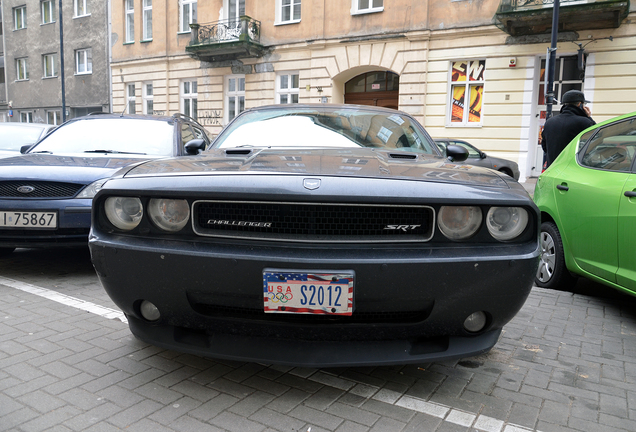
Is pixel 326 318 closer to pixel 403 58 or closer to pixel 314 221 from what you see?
pixel 314 221

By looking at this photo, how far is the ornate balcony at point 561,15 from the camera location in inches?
540

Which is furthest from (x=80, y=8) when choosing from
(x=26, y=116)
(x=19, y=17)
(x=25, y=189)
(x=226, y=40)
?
(x=25, y=189)

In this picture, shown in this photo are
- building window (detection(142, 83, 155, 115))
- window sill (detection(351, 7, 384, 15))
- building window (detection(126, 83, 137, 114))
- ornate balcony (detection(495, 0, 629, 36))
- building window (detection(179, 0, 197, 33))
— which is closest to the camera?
ornate balcony (detection(495, 0, 629, 36))

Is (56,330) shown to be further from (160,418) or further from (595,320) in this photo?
(595,320)

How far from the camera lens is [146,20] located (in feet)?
80.6

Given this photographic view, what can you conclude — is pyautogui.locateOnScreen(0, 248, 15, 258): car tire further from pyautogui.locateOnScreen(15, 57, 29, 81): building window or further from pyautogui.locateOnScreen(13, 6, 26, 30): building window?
pyautogui.locateOnScreen(13, 6, 26, 30): building window

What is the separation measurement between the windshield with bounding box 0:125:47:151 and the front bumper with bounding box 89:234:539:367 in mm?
6322

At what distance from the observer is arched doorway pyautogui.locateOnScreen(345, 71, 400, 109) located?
62.8 feet

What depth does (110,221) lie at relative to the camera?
7.70ft

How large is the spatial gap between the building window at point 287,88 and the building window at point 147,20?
25.3ft

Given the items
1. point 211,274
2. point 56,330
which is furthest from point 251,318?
point 56,330

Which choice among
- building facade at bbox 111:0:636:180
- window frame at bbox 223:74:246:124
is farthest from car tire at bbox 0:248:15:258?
window frame at bbox 223:74:246:124

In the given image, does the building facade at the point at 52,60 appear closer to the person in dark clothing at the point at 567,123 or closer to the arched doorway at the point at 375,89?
the arched doorway at the point at 375,89

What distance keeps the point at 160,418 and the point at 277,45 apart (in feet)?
64.7
